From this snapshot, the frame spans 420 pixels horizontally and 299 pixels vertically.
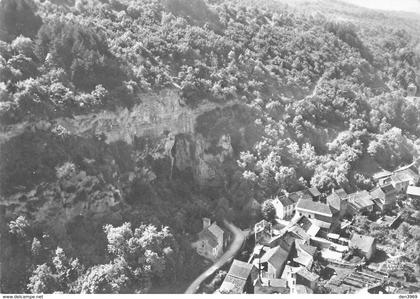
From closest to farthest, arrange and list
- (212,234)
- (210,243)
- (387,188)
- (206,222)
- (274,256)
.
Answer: (274,256) → (210,243) → (212,234) → (206,222) → (387,188)

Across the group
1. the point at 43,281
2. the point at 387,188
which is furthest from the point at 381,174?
the point at 43,281

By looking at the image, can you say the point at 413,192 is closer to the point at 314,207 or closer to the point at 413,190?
the point at 413,190

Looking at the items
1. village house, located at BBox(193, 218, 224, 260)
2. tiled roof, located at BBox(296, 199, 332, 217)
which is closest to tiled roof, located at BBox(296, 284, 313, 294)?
village house, located at BBox(193, 218, 224, 260)

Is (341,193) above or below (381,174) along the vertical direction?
below

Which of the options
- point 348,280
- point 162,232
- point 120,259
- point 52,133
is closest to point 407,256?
point 348,280

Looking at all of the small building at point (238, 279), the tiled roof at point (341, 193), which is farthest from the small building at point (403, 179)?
the small building at point (238, 279)

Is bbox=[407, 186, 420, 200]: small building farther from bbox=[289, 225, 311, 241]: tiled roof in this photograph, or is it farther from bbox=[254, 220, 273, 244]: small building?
bbox=[254, 220, 273, 244]: small building

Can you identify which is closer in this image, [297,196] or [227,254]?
[227,254]
